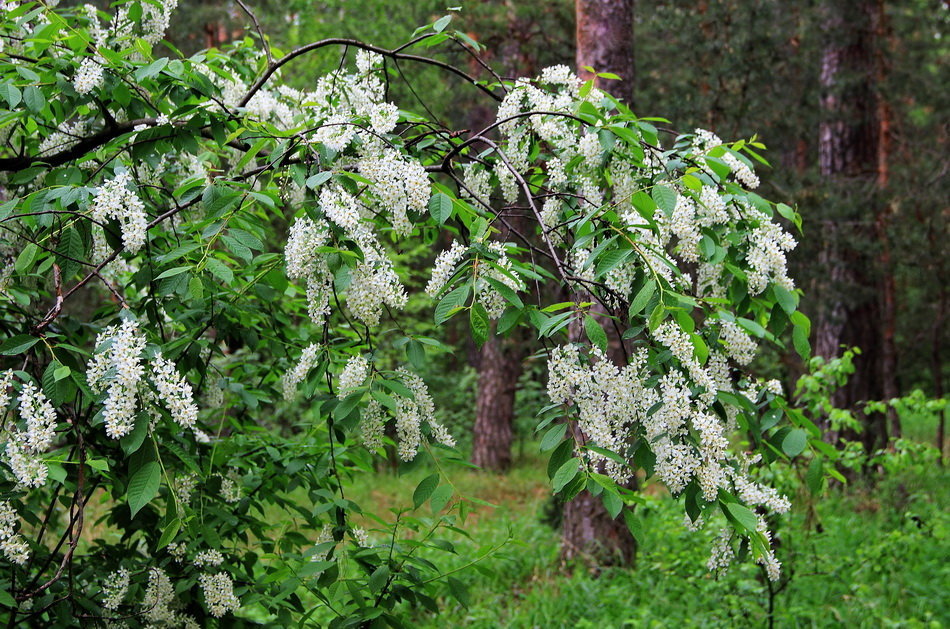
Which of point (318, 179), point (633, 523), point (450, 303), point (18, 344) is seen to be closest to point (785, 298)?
point (633, 523)

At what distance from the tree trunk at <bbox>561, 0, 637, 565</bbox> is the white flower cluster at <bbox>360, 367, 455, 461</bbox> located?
11.3 feet

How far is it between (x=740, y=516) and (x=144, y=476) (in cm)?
144

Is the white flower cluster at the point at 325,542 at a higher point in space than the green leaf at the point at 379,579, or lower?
higher

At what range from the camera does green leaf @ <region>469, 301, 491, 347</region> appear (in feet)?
5.65

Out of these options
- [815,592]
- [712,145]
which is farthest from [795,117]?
[712,145]

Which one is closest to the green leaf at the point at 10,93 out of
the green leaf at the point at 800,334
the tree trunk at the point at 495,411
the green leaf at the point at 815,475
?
the green leaf at the point at 800,334

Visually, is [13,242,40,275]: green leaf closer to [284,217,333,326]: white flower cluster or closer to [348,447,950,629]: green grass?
[284,217,333,326]: white flower cluster

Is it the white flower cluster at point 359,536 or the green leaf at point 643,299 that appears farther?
the white flower cluster at point 359,536

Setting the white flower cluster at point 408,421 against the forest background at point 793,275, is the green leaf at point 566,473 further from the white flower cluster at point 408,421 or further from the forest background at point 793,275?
the white flower cluster at point 408,421

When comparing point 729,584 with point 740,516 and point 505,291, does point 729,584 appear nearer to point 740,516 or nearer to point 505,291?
point 740,516

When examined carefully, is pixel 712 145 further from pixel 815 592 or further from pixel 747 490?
pixel 815 592

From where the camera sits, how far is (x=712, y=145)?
2621mm

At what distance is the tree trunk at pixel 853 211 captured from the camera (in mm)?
7570

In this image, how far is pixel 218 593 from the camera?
7.70ft
